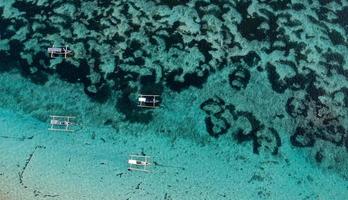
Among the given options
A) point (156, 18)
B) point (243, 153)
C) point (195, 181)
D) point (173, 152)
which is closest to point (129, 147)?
point (173, 152)

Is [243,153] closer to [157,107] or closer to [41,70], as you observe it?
[157,107]

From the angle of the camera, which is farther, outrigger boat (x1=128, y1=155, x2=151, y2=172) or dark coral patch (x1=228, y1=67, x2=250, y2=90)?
dark coral patch (x1=228, y1=67, x2=250, y2=90)

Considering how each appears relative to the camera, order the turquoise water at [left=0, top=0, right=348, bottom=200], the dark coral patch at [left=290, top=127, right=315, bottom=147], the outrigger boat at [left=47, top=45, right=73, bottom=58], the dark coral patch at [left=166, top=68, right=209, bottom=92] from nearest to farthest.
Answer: the turquoise water at [left=0, top=0, right=348, bottom=200] < the dark coral patch at [left=290, top=127, right=315, bottom=147] < the dark coral patch at [left=166, top=68, right=209, bottom=92] < the outrigger boat at [left=47, top=45, right=73, bottom=58]

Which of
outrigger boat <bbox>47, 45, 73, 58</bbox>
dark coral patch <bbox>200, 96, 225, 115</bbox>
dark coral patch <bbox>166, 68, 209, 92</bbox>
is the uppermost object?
outrigger boat <bbox>47, 45, 73, 58</bbox>

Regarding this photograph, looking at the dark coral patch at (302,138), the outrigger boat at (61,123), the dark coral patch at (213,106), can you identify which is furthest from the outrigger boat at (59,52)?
the dark coral patch at (302,138)

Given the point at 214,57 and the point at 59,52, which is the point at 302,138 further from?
the point at 59,52

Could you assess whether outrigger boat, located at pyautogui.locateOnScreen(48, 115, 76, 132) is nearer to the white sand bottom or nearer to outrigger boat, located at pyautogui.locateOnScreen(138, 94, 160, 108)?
the white sand bottom

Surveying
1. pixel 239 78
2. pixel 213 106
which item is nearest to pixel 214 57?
pixel 239 78

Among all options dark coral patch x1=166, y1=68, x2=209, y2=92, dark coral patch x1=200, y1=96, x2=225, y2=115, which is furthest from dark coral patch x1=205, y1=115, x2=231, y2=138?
dark coral patch x1=166, y1=68, x2=209, y2=92
